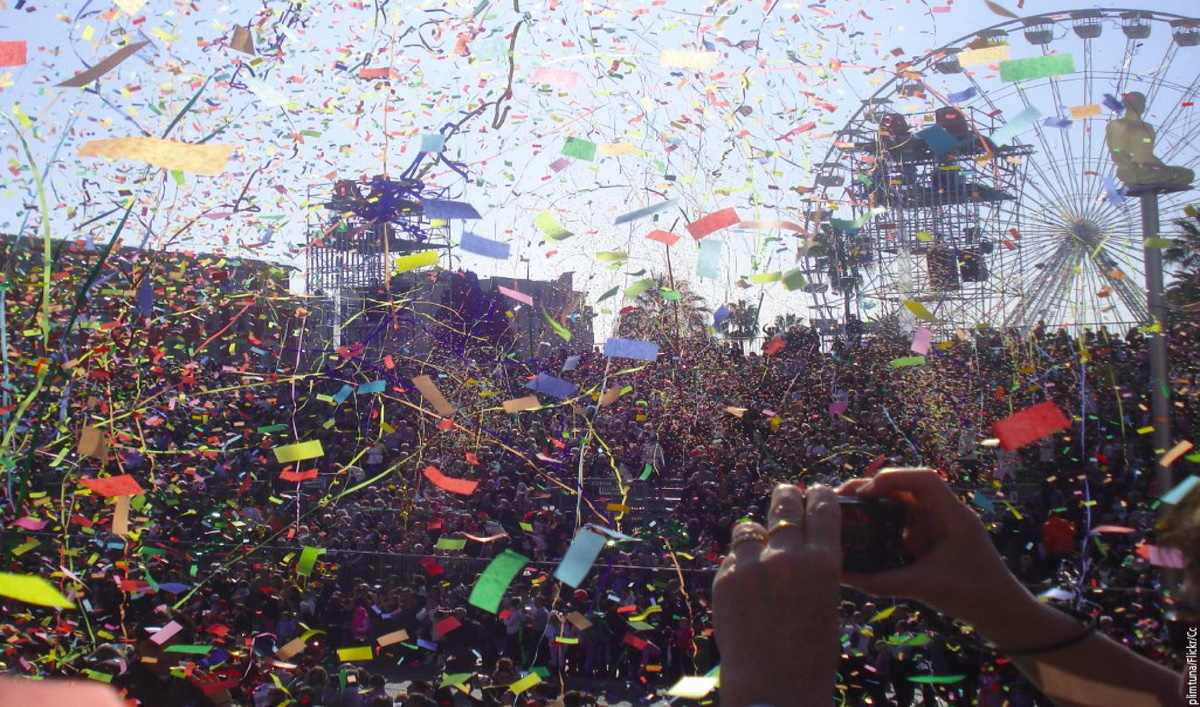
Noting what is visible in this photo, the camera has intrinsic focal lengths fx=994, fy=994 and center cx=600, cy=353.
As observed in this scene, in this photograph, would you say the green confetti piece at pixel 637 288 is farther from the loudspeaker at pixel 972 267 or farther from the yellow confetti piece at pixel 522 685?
the loudspeaker at pixel 972 267

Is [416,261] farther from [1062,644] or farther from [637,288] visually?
[1062,644]

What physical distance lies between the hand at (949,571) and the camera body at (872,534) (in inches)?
0.8

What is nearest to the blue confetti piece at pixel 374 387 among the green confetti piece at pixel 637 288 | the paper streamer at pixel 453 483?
the paper streamer at pixel 453 483

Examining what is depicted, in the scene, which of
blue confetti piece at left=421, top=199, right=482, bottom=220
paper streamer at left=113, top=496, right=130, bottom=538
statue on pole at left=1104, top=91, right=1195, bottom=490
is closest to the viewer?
blue confetti piece at left=421, top=199, right=482, bottom=220

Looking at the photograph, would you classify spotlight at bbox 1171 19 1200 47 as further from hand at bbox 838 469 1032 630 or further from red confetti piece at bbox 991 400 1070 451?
hand at bbox 838 469 1032 630

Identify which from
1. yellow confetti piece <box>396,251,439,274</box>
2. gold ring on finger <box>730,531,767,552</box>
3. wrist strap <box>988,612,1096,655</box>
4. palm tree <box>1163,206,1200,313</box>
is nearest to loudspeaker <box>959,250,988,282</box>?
palm tree <box>1163,206,1200,313</box>

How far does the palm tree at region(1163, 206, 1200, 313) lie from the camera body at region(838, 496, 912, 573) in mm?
13610

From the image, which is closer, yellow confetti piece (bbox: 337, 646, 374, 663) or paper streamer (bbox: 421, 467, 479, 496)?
yellow confetti piece (bbox: 337, 646, 374, 663)

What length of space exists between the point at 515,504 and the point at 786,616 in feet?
36.4

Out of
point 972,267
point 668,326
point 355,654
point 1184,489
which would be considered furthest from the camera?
point 668,326

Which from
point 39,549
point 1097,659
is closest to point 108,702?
point 1097,659

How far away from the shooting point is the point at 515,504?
12141mm

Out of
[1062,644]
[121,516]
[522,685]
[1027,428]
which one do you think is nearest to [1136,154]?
[1027,428]

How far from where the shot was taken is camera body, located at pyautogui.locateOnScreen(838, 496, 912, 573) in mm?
1467
